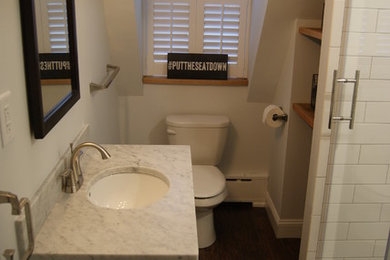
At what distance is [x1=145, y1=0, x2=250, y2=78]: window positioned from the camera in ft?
9.34

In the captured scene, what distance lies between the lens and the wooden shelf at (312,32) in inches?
83.0

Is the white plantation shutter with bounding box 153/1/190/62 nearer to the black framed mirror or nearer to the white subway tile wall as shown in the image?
the black framed mirror

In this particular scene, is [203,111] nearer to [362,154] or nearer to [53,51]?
[362,154]

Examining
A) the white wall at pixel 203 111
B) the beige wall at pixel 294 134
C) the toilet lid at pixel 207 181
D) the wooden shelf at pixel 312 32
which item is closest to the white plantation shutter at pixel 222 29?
the white wall at pixel 203 111

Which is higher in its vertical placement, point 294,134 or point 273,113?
point 273,113

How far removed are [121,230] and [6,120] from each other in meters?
0.45

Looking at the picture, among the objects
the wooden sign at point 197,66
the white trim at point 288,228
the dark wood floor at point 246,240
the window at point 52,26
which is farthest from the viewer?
the wooden sign at point 197,66

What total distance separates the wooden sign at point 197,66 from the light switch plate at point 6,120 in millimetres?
1860

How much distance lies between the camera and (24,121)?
1.20 meters

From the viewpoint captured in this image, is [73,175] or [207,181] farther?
[207,181]

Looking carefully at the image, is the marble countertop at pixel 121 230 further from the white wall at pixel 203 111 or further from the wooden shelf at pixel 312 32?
the white wall at pixel 203 111

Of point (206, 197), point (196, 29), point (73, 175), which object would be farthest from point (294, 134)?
point (73, 175)

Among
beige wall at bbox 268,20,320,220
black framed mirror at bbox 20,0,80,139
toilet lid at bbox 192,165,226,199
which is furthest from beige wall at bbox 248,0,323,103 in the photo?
black framed mirror at bbox 20,0,80,139

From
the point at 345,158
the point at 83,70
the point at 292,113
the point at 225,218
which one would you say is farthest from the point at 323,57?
the point at 225,218
